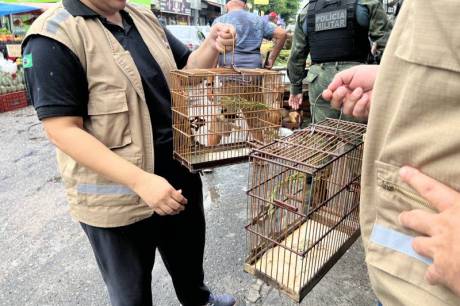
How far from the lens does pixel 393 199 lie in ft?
2.79

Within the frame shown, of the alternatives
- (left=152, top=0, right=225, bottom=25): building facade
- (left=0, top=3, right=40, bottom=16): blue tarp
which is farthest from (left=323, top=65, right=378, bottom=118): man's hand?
(left=152, top=0, right=225, bottom=25): building facade

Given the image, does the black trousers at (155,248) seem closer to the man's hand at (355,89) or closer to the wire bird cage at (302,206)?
the wire bird cage at (302,206)

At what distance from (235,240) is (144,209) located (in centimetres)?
175

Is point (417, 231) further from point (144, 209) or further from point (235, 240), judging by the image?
point (235, 240)

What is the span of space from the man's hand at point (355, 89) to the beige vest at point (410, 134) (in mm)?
305

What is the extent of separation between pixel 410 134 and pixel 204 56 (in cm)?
135

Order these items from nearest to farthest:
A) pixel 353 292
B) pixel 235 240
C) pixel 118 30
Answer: pixel 118 30 < pixel 353 292 < pixel 235 240

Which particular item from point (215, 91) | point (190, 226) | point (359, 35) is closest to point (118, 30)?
point (215, 91)

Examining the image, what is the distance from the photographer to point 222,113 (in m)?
1.75

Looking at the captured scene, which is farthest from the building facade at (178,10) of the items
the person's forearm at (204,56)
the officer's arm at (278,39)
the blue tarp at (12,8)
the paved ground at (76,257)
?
the person's forearm at (204,56)

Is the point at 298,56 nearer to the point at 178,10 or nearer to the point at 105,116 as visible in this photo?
the point at 105,116

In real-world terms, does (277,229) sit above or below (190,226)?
above

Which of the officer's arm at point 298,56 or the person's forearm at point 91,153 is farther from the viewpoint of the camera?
the officer's arm at point 298,56

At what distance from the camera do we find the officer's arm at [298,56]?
3709mm
